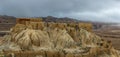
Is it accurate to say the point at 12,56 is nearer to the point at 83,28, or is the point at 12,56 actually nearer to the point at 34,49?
the point at 34,49

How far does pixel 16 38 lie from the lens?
51812 millimetres

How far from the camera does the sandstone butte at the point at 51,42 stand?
A: 1969 inches

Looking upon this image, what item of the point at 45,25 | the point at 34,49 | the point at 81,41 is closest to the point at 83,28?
the point at 81,41

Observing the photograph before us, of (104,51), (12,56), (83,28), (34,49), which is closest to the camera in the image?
(12,56)

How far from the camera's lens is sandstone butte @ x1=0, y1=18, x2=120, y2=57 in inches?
1969

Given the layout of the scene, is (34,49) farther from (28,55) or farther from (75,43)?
(75,43)

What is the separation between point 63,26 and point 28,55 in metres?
9.09

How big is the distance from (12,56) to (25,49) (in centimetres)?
323

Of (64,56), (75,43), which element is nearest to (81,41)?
(75,43)

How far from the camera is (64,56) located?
5003cm

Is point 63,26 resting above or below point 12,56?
above

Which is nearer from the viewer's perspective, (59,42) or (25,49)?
(25,49)

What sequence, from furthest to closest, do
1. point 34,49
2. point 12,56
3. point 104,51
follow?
point 104,51 < point 34,49 < point 12,56

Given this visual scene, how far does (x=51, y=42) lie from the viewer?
175 feet
